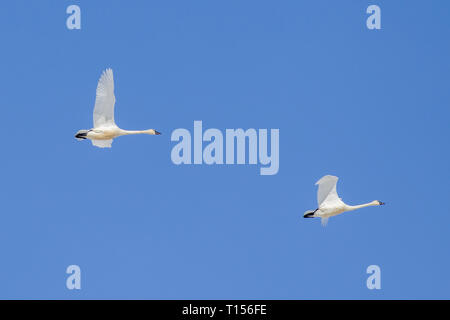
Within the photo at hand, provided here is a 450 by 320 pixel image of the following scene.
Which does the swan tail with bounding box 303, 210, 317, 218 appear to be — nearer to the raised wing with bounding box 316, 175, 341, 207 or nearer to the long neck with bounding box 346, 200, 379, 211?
the raised wing with bounding box 316, 175, 341, 207

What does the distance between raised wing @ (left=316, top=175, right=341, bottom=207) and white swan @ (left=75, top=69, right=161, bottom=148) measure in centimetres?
604

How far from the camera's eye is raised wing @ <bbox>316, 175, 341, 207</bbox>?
110 ft

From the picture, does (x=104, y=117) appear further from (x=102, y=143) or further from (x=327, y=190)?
(x=327, y=190)

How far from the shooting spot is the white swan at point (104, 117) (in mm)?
33625

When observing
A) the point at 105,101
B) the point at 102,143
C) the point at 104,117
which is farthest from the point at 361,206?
the point at 105,101

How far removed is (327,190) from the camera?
111 ft

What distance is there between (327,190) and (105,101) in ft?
23.1

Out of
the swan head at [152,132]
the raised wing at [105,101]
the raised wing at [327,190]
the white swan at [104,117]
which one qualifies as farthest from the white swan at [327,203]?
the raised wing at [105,101]
